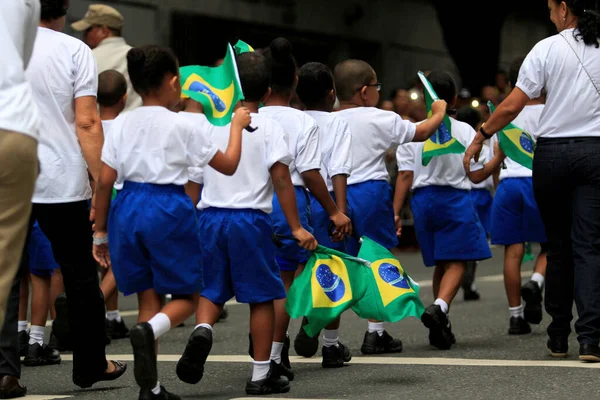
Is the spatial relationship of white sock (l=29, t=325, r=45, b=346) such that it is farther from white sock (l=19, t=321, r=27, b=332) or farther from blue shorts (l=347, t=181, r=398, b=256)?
blue shorts (l=347, t=181, r=398, b=256)

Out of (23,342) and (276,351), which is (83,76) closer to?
(276,351)

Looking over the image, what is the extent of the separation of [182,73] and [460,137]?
2949mm

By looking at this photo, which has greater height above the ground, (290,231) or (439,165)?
(439,165)

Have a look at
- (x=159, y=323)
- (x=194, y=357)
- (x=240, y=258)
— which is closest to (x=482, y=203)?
(x=240, y=258)

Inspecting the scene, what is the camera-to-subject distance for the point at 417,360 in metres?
7.38

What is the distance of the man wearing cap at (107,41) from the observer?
31.6 feet

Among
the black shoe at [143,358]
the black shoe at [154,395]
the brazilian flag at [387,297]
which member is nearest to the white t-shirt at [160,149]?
the black shoe at [143,358]

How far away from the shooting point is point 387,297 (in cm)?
681

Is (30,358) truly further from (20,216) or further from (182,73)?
(20,216)

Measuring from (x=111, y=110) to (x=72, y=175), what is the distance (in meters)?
2.68

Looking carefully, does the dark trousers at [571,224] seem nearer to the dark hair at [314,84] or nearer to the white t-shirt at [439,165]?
the dark hair at [314,84]

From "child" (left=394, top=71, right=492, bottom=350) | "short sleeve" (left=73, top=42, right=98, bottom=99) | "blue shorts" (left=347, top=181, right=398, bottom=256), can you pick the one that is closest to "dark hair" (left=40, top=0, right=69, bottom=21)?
"short sleeve" (left=73, top=42, right=98, bottom=99)

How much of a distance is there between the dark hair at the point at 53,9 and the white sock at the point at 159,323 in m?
1.69

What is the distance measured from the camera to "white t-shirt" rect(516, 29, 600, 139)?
710 centimetres
